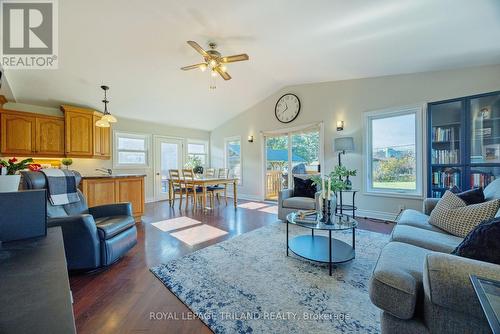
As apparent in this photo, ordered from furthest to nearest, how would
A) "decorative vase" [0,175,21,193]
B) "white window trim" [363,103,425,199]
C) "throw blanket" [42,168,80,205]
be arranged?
"white window trim" [363,103,425,199]
"throw blanket" [42,168,80,205]
"decorative vase" [0,175,21,193]

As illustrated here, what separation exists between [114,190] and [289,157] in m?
3.91

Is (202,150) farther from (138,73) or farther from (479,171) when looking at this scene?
(479,171)

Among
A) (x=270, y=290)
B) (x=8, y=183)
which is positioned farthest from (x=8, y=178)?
(x=270, y=290)

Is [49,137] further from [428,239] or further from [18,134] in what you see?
[428,239]

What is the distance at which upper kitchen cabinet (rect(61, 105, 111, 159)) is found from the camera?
4477mm

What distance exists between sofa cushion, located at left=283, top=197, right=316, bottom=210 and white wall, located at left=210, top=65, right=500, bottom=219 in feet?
4.57

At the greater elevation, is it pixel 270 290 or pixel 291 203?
pixel 291 203

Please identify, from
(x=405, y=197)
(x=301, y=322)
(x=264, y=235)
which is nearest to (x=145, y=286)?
(x=301, y=322)

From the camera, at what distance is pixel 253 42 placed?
3295mm

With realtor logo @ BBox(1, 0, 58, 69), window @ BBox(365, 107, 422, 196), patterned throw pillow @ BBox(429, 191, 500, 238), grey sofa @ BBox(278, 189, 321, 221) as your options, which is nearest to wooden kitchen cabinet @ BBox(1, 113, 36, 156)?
realtor logo @ BBox(1, 0, 58, 69)

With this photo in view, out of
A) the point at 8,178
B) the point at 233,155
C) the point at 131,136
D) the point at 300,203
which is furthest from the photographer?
the point at 233,155

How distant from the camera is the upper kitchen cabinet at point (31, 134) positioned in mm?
3920

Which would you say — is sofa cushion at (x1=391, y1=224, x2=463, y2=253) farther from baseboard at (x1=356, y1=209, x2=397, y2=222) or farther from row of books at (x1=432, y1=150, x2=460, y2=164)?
baseboard at (x1=356, y1=209, x2=397, y2=222)

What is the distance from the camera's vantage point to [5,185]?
1.15 meters
